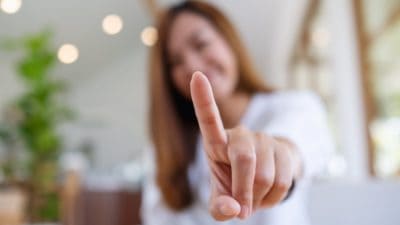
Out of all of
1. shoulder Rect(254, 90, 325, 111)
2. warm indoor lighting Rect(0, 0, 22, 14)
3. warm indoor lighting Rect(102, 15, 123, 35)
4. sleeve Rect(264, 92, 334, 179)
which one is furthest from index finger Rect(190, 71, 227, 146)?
warm indoor lighting Rect(102, 15, 123, 35)

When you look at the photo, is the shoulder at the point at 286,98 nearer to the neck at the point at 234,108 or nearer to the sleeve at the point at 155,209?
the neck at the point at 234,108

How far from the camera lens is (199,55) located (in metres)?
0.72

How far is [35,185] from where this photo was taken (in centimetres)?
280

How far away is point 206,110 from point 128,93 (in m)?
5.49

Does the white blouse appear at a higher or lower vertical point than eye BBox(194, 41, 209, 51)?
lower

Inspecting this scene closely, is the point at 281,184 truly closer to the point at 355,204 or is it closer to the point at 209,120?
the point at 209,120

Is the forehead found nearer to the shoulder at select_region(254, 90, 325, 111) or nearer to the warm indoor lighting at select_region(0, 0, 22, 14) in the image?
the shoulder at select_region(254, 90, 325, 111)

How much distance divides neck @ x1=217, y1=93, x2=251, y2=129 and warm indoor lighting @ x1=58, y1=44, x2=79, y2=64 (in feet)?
12.3

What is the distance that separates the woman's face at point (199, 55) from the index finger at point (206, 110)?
1.26ft

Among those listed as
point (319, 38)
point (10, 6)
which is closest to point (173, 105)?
point (319, 38)

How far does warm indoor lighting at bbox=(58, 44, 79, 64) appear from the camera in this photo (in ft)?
14.3

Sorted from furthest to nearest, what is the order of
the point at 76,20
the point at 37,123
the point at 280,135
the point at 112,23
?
1. the point at 112,23
2. the point at 76,20
3. the point at 37,123
4. the point at 280,135

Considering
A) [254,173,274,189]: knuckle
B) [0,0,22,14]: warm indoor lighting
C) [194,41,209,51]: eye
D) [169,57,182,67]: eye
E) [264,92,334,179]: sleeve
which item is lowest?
[0,0,22,14]: warm indoor lighting

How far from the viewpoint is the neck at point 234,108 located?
70 cm
